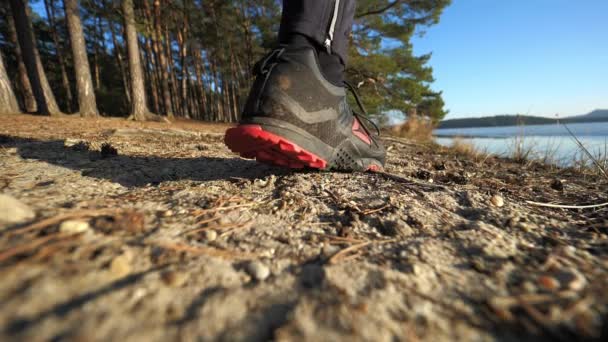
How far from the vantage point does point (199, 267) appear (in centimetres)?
50

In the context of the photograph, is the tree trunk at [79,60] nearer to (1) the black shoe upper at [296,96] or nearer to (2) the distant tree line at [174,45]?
(2) the distant tree line at [174,45]

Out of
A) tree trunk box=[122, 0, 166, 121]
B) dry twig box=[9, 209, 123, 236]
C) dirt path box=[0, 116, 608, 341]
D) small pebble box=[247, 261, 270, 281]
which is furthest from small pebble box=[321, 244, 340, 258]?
tree trunk box=[122, 0, 166, 121]

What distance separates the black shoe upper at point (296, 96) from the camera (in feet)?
3.06

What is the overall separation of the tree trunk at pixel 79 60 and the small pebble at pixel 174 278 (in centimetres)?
680

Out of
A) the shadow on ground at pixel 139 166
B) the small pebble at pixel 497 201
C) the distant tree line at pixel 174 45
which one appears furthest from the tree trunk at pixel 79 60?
the small pebble at pixel 497 201

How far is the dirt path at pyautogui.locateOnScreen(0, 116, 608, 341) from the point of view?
0.37 meters

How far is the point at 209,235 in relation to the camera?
2.09 ft

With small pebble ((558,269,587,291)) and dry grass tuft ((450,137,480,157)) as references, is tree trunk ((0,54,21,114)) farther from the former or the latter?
dry grass tuft ((450,137,480,157))

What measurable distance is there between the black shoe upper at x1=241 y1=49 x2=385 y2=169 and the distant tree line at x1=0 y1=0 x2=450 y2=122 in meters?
3.93

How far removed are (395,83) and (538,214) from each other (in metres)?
9.47

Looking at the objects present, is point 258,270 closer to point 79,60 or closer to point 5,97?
point 79,60

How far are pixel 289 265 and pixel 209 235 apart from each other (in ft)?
0.76

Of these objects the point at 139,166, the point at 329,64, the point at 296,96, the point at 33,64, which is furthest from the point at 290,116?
the point at 33,64

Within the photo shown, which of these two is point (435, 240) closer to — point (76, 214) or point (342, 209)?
point (342, 209)
